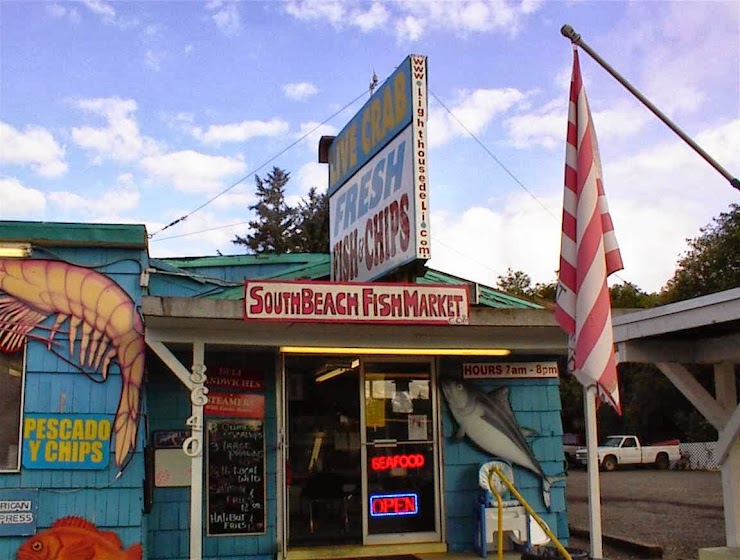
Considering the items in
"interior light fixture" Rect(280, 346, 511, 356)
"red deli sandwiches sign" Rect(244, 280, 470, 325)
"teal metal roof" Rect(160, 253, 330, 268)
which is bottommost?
"interior light fixture" Rect(280, 346, 511, 356)

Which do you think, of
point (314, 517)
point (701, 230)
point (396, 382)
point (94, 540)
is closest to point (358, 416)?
point (396, 382)

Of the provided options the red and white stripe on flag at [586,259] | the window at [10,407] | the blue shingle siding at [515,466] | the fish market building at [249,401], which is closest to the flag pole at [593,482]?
the red and white stripe on flag at [586,259]

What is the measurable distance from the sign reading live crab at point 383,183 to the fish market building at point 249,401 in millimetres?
754

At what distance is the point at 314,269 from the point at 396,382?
85.9 inches

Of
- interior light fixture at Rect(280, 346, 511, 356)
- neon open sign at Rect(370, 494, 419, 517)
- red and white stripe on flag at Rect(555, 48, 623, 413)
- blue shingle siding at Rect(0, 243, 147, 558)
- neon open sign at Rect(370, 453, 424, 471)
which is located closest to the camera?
red and white stripe on flag at Rect(555, 48, 623, 413)

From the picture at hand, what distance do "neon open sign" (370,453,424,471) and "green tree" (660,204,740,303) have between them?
90.3ft

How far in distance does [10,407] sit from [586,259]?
6044 mm

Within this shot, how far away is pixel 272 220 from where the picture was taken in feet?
153

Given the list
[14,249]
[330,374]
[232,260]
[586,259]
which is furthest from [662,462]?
[14,249]

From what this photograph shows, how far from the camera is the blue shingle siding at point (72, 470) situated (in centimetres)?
852

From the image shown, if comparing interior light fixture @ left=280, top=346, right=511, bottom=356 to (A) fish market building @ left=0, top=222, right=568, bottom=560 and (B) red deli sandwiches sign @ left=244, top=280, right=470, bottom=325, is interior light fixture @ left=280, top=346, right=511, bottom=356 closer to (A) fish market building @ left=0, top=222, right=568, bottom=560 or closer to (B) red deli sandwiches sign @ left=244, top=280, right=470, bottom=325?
(A) fish market building @ left=0, top=222, right=568, bottom=560

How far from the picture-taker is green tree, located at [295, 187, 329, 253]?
40.2m

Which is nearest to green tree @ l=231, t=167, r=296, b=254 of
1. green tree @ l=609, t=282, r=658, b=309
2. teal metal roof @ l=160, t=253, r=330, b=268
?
green tree @ l=609, t=282, r=658, b=309

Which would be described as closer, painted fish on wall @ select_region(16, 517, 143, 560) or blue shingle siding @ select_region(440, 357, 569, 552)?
painted fish on wall @ select_region(16, 517, 143, 560)
